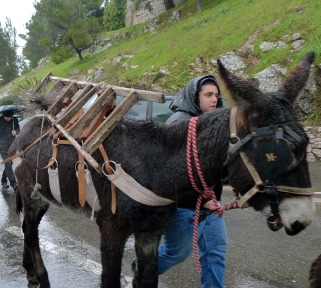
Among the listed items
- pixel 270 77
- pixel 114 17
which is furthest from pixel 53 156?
pixel 114 17

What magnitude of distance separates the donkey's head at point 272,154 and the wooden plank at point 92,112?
3.83ft

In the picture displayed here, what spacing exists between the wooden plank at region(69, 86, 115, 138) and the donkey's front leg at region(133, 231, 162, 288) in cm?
92

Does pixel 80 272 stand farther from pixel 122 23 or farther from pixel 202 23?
pixel 122 23

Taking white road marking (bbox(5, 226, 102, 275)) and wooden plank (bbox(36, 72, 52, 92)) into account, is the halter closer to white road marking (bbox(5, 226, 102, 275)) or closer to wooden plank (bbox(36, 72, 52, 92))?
wooden plank (bbox(36, 72, 52, 92))

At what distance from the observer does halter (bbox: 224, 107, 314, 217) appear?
7.76 feet

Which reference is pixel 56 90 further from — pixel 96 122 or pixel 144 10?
pixel 144 10

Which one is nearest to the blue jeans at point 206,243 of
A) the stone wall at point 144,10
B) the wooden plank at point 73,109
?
the wooden plank at point 73,109

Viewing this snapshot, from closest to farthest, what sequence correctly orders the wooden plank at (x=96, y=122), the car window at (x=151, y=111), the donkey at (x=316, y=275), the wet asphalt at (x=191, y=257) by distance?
1. the donkey at (x=316, y=275)
2. the wooden plank at (x=96, y=122)
3. the wet asphalt at (x=191, y=257)
4. the car window at (x=151, y=111)

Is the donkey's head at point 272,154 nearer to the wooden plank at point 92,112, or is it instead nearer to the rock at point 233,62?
the wooden plank at point 92,112

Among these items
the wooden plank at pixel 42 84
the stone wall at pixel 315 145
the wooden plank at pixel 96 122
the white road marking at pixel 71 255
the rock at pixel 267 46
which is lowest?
the stone wall at pixel 315 145

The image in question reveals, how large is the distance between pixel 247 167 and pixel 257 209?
0.95 ft

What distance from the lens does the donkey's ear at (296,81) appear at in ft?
8.35

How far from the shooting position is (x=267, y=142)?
240cm

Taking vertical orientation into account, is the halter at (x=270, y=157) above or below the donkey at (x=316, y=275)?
above
